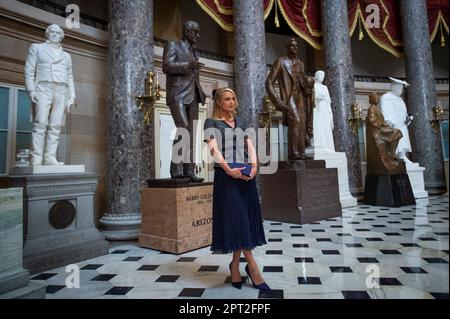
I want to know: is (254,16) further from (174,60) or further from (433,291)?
(433,291)

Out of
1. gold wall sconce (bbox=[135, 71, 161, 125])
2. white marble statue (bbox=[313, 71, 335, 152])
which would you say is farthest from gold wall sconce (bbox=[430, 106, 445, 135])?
gold wall sconce (bbox=[135, 71, 161, 125])

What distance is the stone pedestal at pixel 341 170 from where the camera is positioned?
6680mm

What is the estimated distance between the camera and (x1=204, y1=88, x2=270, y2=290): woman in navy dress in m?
2.16

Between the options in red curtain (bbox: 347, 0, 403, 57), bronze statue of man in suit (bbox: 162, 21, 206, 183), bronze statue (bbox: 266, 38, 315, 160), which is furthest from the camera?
red curtain (bbox: 347, 0, 403, 57)

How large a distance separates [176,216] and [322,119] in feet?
15.7

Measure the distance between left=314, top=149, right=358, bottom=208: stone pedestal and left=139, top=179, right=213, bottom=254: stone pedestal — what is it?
12.1ft

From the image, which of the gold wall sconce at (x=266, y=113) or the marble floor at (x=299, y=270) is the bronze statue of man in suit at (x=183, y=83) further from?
the gold wall sconce at (x=266, y=113)

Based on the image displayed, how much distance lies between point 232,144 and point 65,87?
8.09 feet

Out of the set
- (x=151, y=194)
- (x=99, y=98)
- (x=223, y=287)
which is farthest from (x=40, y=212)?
(x=99, y=98)

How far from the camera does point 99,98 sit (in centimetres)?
590

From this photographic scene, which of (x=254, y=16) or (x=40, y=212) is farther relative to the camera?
(x=254, y=16)

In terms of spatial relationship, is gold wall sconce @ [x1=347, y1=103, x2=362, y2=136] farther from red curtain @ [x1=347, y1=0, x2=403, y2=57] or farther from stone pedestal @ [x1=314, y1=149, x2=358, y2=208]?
red curtain @ [x1=347, y1=0, x2=403, y2=57]

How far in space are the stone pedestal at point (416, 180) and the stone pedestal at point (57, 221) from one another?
292 inches

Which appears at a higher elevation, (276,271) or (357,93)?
(357,93)
